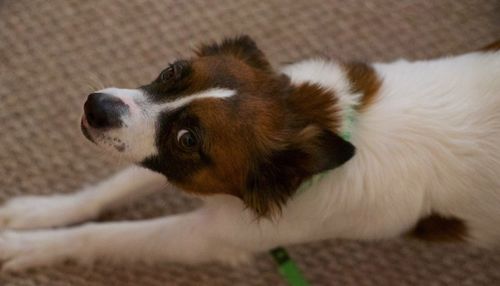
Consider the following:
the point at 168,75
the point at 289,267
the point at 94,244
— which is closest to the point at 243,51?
the point at 168,75

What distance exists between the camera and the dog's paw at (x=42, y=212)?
1.73m

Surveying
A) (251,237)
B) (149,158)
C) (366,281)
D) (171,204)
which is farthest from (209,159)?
(366,281)

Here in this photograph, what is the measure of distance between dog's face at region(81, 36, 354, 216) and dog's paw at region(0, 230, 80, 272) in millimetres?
496

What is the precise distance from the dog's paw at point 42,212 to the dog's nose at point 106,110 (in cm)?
54

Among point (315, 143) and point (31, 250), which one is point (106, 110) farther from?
point (31, 250)

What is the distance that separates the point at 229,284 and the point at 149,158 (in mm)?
642

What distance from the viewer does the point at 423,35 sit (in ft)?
7.30

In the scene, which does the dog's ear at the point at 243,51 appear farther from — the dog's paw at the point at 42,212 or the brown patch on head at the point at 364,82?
the dog's paw at the point at 42,212

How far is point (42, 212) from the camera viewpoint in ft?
5.70

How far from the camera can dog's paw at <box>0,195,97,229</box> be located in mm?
1731

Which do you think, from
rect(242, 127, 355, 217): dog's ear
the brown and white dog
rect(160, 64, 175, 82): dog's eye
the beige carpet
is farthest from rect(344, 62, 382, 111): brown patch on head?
the beige carpet

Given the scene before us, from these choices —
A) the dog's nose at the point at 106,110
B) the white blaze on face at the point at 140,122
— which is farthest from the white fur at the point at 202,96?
the dog's nose at the point at 106,110

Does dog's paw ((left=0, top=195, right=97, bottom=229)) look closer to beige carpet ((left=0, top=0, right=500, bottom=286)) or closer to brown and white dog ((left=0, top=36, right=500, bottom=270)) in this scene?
beige carpet ((left=0, top=0, right=500, bottom=286))

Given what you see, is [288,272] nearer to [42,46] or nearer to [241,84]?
[241,84]
